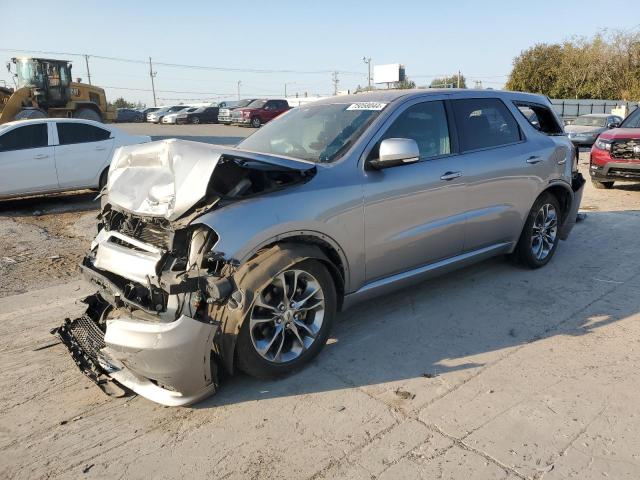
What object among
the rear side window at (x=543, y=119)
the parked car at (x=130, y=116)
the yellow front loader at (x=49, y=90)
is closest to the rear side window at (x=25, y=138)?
the rear side window at (x=543, y=119)

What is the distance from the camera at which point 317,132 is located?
13.8 feet

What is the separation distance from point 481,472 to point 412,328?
1.60 meters

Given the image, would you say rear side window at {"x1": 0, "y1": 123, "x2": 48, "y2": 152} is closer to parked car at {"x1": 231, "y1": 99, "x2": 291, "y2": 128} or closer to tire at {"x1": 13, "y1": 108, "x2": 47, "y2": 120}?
tire at {"x1": 13, "y1": 108, "x2": 47, "y2": 120}

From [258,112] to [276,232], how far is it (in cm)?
3149

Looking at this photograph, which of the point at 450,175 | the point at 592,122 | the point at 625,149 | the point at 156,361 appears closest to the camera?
the point at 156,361

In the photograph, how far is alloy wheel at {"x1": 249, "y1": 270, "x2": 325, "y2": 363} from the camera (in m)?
3.25

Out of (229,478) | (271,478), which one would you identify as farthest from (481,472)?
(229,478)

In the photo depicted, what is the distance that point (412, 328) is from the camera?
4.07 metres

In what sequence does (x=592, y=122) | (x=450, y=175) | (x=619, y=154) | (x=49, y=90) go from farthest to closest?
(x=49, y=90), (x=592, y=122), (x=619, y=154), (x=450, y=175)

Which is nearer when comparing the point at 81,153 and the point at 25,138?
the point at 25,138

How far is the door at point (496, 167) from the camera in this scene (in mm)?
4594

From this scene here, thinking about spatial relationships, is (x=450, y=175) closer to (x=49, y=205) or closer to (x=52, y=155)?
(x=52, y=155)

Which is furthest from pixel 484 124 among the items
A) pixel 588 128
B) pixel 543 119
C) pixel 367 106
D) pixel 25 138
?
pixel 588 128

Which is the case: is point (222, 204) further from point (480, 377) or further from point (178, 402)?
point (480, 377)
